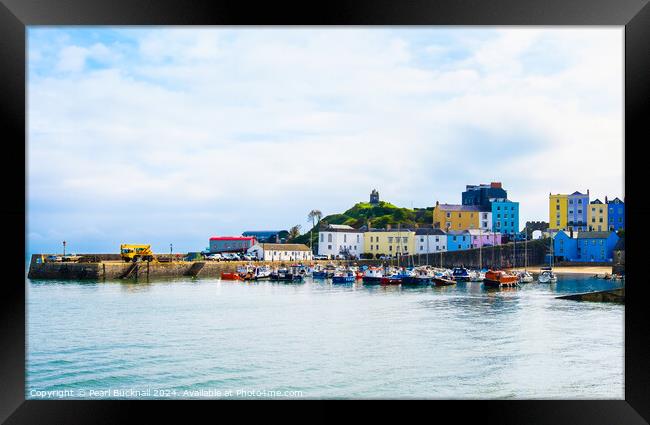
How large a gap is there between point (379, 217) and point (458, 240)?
4.91m

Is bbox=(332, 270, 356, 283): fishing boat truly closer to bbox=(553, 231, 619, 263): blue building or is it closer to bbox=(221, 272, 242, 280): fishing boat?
bbox=(221, 272, 242, 280): fishing boat

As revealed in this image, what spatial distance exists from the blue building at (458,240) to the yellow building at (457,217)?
1.93 feet

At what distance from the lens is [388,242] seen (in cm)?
3362

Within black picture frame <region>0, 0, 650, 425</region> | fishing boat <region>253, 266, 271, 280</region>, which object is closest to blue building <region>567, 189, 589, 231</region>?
fishing boat <region>253, 266, 271, 280</region>

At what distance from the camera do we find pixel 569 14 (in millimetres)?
3398

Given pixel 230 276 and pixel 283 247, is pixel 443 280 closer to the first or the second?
Answer: pixel 230 276

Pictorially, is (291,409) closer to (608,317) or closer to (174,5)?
(174,5)

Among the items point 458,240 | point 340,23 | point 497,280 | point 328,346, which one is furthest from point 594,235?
point 340,23

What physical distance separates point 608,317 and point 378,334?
4791 mm

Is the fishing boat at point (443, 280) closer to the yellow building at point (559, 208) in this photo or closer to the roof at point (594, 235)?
the roof at point (594, 235)

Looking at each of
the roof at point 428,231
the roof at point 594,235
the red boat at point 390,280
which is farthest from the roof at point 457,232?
the red boat at point 390,280

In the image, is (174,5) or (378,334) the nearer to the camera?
(174,5)

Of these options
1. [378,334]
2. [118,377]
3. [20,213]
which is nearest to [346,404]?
[20,213]

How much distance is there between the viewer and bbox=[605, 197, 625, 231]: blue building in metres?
31.5
